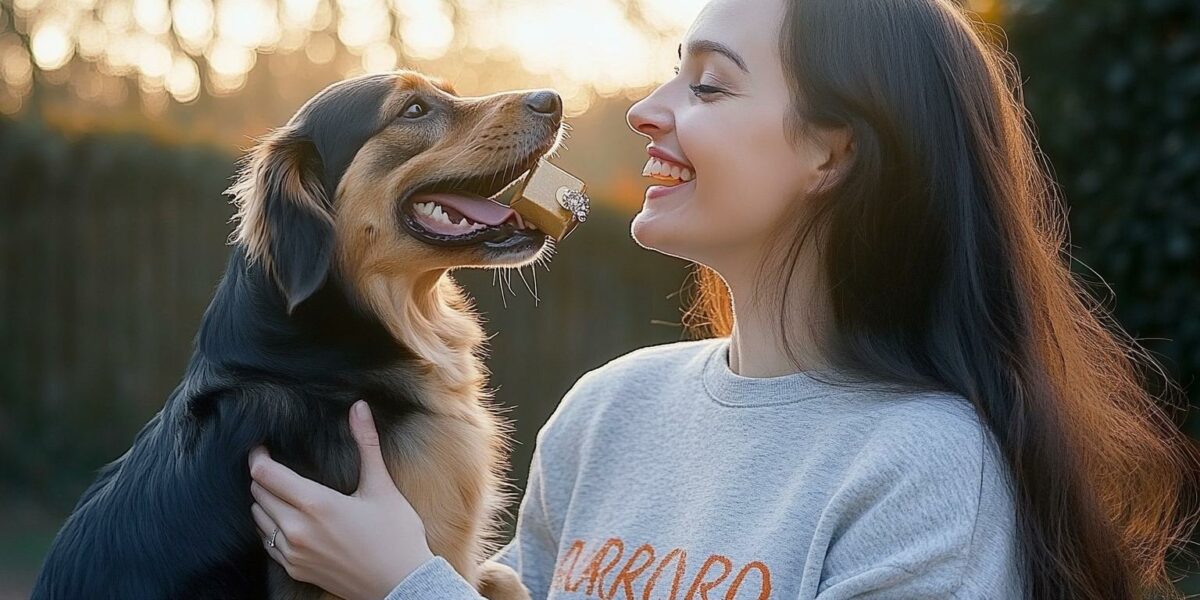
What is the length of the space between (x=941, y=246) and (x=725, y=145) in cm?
44

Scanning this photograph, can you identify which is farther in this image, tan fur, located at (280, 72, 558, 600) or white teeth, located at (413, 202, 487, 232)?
white teeth, located at (413, 202, 487, 232)

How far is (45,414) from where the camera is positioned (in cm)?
746

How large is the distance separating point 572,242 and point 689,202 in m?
5.28

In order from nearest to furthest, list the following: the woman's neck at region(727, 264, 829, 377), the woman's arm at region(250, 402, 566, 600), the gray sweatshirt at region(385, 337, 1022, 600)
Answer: the gray sweatshirt at region(385, 337, 1022, 600) → the woman's arm at region(250, 402, 566, 600) → the woman's neck at region(727, 264, 829, 377)

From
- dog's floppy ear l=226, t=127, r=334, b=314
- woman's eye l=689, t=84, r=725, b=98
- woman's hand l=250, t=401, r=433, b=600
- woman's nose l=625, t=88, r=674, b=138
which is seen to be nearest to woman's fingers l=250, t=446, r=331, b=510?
woman's hand l=250, t=401, r=433, b=600

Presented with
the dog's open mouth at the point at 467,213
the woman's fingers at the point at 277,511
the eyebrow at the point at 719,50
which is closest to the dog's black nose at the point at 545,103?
the dog's open mouth at the point at 467,213

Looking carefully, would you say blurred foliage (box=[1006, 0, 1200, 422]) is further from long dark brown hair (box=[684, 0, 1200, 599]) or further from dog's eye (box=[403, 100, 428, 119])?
dog's eye (box=[403, 100, 428, 119])

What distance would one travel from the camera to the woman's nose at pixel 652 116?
230 centimetres

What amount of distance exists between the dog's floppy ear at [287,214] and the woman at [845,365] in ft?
1.38

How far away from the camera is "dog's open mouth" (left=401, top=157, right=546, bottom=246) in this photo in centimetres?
271

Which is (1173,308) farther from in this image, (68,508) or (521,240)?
(68,508)

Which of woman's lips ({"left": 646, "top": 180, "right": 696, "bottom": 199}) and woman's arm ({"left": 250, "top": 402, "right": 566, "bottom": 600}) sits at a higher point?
woman's lips ({"left": 646, "top": 180, "right": 696, "bottom": 199})

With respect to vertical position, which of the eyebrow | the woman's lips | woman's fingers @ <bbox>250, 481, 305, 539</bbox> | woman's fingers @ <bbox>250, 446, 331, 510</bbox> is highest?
the eyebrow

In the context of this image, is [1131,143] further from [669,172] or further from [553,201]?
[669,172]
